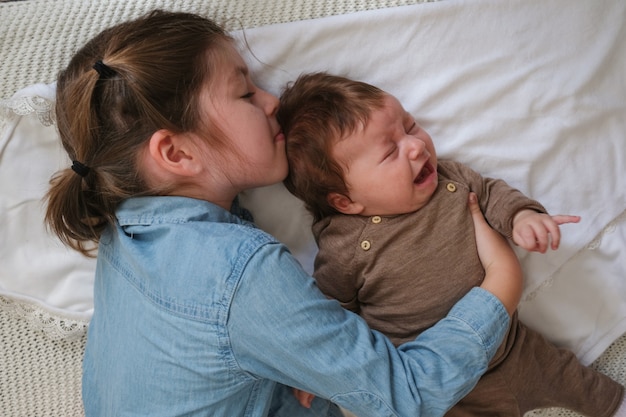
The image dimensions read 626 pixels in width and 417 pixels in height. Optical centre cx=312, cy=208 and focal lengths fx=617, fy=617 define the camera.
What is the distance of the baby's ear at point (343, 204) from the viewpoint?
117cm

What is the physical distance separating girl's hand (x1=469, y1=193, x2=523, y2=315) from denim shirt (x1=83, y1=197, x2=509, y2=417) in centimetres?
4

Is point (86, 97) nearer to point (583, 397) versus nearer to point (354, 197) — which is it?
point (354, 197)

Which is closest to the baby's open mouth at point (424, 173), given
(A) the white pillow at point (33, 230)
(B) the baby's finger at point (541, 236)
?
(B) the baby's finger at point (541, 236)

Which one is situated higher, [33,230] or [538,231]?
[538,231]

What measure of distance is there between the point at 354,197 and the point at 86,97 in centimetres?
50

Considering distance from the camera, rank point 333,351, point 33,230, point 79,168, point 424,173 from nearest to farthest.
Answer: point 333,351 → point 79,168 → point 424,173 → point 33,230

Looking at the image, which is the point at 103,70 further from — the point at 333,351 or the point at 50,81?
the point at 333,351

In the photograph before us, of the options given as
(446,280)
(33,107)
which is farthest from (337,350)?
(33,107)

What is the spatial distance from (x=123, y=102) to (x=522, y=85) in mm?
759

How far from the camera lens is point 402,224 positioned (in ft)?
3.75

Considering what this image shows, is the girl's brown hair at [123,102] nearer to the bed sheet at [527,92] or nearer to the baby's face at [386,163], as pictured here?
the bed sheet at [527,92]

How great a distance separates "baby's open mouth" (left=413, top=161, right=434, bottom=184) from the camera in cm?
115

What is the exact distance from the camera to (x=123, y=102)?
1.03 meters

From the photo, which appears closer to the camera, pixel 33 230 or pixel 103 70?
pixel 103 70
